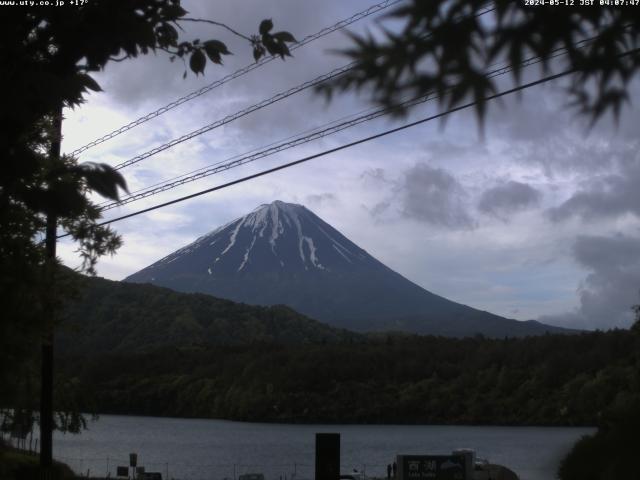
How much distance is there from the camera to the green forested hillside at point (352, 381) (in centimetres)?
10881

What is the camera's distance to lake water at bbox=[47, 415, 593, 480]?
206 feet

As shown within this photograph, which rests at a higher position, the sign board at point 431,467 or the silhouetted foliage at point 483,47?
the silhouetted foliage at point 483,47

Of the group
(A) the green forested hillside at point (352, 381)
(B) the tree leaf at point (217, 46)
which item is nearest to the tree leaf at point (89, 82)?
(B) the tree leaf at point (217, 46)

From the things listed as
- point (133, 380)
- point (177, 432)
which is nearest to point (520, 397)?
point (177, 432)

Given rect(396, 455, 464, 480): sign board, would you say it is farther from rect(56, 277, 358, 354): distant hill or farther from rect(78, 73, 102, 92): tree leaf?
rect(56, 277, 358, 354): distant hill

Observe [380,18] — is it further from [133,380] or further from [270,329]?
[270,329]

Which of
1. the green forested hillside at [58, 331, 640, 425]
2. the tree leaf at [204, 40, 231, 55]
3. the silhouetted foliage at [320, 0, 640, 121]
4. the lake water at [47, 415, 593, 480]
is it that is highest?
the tree leaf at [204, 40, 231, 55]

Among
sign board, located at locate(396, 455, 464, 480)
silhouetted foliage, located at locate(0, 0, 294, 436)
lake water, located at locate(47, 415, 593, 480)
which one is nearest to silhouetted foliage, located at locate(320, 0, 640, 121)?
silhouetted foliage, located at locate(0, 0, 294, 436)

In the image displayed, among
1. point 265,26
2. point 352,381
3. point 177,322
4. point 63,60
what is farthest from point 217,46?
point 177,322

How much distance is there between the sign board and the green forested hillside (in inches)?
2935

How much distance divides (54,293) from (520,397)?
344ft

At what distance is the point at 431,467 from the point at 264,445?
2311 inches

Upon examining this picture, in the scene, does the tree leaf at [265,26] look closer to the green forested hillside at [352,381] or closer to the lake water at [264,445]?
the lake water at [264,445]

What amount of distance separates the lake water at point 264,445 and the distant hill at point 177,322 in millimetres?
27379
